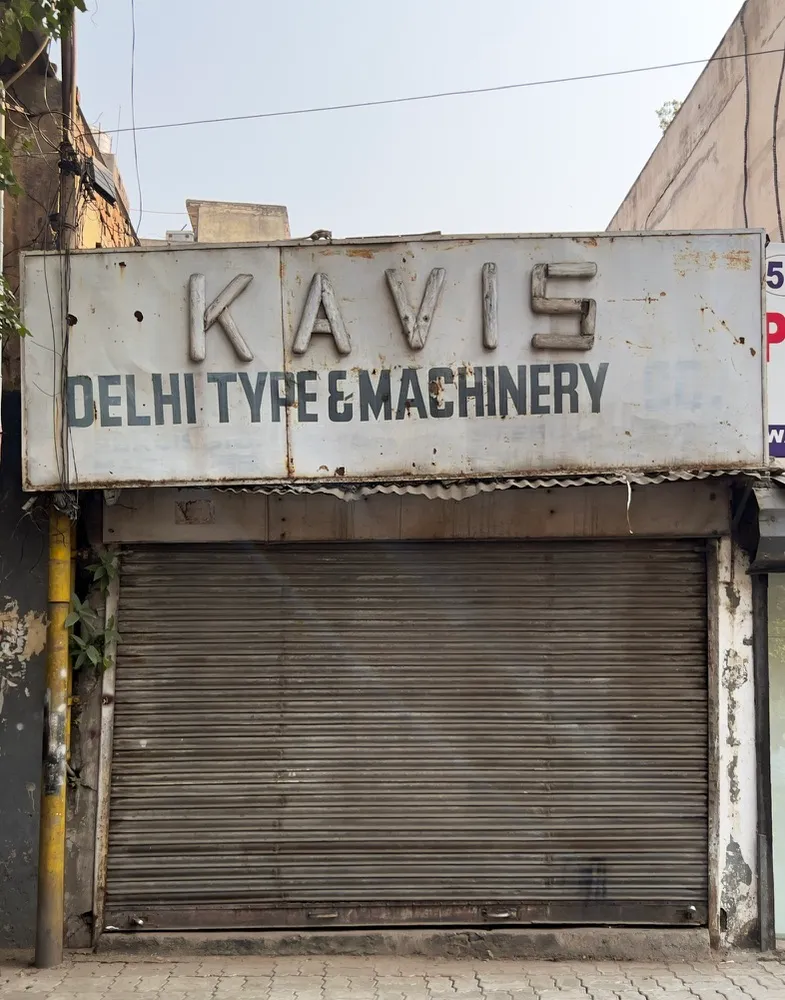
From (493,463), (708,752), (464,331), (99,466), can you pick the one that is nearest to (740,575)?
(708,752)

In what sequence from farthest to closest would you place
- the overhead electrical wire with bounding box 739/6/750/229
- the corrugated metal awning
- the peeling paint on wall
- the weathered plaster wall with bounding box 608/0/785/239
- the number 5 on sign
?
1. the overhead electrical wire with bounding box 739/6/750/229
2. the weathered plaster wall with bounding box 608/0/785/239
3. the number 5 on sign
4. the peeling paint on wall
5. the corrugated metal awning

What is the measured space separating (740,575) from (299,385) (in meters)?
3.18

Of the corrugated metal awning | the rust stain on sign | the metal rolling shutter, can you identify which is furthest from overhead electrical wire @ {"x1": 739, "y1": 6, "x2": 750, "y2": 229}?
the metal rolling shutter

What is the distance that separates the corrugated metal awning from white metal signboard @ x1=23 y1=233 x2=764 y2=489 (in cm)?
6

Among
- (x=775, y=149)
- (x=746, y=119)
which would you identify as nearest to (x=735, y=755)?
(x=775, y=149)

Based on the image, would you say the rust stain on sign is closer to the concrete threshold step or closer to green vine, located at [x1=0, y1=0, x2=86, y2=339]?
green vine, located at [x1=0, y1=0, x2=86, y2=339]

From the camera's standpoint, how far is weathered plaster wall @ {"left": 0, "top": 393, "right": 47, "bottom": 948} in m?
5.22

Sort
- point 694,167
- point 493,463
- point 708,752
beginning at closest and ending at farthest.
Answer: point 493,463 → point 708,752 → point 694,167

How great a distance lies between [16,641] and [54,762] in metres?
0.85

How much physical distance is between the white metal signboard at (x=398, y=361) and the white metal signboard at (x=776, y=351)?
1.87ft

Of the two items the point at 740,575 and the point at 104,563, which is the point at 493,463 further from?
the point at 104,563

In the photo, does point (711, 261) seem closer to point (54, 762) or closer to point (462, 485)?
point (462, 485)

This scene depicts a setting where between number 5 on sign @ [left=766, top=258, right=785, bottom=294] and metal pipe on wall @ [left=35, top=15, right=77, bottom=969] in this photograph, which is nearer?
metal pipe on wall @ [left=35, top=15, right=77, bottom=969]

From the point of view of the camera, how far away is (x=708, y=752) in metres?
5.37
